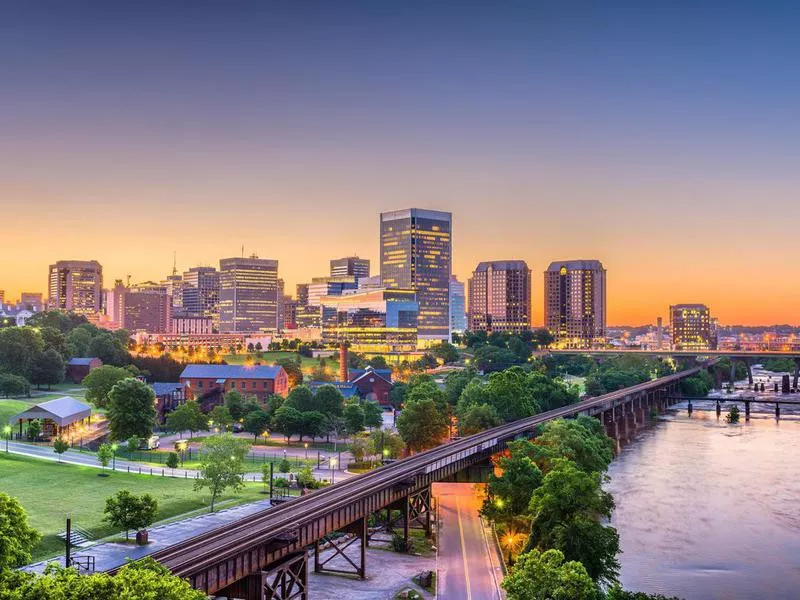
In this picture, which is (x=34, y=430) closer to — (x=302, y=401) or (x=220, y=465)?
(x=302, y=401)

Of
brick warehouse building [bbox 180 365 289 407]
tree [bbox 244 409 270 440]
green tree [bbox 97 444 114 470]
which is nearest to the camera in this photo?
green tree [bbox 97 444 114 470]

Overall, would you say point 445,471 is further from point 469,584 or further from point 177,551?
point 177,551

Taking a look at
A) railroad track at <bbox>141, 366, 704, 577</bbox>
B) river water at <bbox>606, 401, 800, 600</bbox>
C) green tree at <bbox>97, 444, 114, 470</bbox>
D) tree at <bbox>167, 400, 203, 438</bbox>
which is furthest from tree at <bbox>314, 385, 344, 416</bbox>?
green tree at <bbox>97, 444, 114, 470</bbox>

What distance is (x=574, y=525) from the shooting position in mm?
55219

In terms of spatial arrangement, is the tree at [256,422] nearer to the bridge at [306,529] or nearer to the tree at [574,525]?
the bridge at [306,529]

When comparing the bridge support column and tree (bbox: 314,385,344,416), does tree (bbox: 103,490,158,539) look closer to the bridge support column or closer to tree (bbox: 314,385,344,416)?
the bridge support column

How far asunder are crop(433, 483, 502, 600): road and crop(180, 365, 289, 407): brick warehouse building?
7816 centimetres

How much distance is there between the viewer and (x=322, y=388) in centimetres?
13350

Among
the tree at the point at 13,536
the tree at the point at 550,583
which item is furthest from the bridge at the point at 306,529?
the tree at the point at 550,583

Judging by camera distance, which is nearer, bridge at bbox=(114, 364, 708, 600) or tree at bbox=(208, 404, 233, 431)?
bridge at bbox=(114, 364, 708, 600)

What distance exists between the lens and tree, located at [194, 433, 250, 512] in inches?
2857

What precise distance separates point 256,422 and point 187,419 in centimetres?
1192

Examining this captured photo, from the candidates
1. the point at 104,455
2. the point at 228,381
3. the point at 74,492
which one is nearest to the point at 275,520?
the point at 74,492

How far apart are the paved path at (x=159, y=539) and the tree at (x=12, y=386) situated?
8386cm
